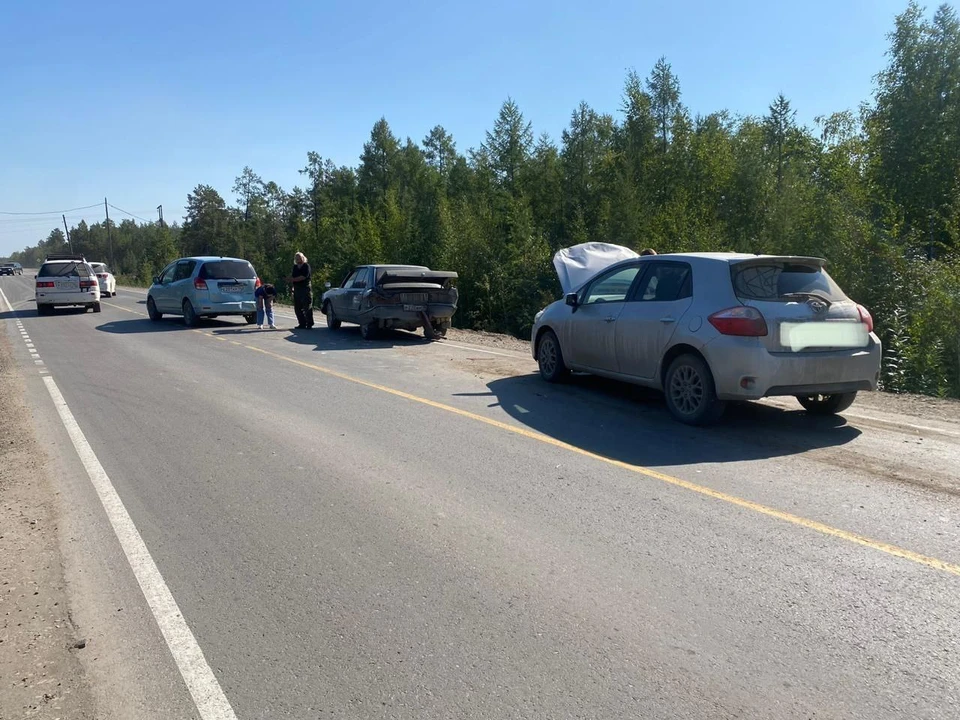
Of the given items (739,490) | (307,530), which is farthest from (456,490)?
(739,490)

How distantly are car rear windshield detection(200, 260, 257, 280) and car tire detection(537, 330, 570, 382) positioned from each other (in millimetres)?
12501

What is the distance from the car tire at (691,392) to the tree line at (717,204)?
6.19m

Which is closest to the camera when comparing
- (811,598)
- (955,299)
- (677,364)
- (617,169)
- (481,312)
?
(811,598)

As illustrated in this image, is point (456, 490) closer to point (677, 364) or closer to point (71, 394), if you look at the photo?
point (677, 364)

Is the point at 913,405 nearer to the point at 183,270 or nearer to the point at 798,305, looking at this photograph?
the point at 798,305

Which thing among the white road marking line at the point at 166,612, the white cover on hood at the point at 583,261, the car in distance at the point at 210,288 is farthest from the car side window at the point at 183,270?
the white road marking line at the point at 166,612

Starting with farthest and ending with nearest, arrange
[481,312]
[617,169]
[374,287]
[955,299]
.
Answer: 1. [617,169]
2. [481,312]
3. [374,287]
4. [955,299]

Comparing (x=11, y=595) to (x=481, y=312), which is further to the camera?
(x=481, y=312)

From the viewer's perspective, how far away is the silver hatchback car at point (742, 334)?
25.2 feet

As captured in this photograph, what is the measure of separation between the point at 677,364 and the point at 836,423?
5.92 feet

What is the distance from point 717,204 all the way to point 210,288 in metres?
32.3

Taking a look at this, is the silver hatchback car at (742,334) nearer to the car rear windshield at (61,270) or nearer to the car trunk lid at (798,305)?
the car trunk lid at (798,305)

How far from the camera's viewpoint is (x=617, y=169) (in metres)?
47.3

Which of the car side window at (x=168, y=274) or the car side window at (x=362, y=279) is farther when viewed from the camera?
the car side window at (x=168, y=274)
